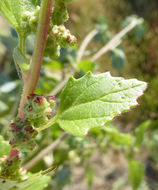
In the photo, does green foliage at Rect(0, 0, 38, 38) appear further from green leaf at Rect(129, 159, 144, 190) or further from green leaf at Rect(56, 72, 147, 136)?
green leaf at Rect(129, 159, 144, 190)

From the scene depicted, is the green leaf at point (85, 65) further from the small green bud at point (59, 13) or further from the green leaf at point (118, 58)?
the small green bud at point (59, 13)

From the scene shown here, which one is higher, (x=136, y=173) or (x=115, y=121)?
(x=115, y=121)

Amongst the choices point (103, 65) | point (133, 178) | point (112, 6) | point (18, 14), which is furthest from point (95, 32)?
point (112, 6)

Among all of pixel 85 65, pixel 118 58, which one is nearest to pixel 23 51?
pixel 85 65

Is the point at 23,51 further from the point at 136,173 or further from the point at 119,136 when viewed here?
the point at 136,173

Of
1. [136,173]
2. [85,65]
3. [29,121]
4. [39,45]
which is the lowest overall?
[136,173]

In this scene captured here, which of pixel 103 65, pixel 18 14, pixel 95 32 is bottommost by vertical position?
pixel 18 14

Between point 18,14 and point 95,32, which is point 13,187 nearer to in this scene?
point 18,14

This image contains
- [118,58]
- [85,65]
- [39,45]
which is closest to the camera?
[39,45]
